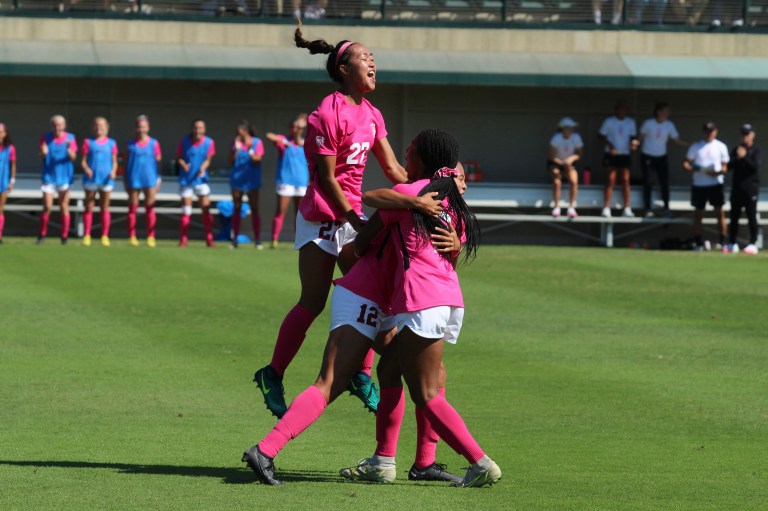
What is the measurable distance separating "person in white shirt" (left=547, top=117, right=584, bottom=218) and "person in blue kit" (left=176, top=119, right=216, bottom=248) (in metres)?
7.26

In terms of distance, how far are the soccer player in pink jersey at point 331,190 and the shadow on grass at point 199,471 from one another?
57 cm

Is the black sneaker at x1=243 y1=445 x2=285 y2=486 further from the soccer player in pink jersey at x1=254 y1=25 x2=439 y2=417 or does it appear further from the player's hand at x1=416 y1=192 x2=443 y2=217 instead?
the player's hand at x1=416 y1=192 x2=443 y2=217

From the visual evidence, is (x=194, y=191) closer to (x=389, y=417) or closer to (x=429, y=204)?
(x=389, y=417)

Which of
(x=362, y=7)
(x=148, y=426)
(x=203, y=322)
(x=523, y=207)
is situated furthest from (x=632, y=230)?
(x=148, y=426)

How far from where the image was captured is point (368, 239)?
7.43 metres

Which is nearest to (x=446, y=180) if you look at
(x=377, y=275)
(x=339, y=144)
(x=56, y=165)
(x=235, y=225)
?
(x=377, y=275)

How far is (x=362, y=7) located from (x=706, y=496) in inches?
973

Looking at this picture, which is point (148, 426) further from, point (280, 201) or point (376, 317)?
point (280, 201)

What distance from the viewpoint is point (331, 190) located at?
8.23m

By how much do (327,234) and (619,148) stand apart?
857 inches

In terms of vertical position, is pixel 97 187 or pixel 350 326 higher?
pixel 350 326

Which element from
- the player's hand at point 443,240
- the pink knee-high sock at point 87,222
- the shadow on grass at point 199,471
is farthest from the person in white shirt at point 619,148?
the player's hand at point 443,240

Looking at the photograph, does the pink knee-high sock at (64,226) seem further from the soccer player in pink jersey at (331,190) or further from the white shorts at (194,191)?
the soccer player in pink jersey at (331,190)

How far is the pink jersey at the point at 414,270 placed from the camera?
23.7 ft
